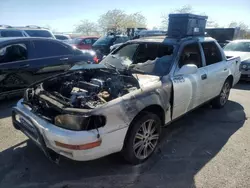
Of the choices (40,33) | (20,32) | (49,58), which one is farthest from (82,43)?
(49,58)

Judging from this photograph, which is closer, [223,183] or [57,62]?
[223,183]

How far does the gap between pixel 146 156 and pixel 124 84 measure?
1.02m

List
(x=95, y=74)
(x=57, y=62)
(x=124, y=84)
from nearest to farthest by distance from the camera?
(x=124, y=84), (x=95, y=74), (x=57, y=62)

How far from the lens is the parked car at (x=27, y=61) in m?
4.99

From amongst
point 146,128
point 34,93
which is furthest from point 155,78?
point 34,93

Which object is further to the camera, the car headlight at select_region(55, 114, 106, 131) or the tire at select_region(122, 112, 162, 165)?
the tire at select_region(122, 112, 162, 165)

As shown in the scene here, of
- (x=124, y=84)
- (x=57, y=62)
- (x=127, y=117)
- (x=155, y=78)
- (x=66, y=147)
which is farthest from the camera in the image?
(x=57, y=62)

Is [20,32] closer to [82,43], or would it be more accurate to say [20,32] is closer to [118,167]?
[82,43]

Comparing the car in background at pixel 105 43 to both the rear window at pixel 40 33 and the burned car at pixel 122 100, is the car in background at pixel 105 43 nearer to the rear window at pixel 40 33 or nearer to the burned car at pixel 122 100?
the rear window at pixel 40 33

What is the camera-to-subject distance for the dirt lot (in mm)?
2639

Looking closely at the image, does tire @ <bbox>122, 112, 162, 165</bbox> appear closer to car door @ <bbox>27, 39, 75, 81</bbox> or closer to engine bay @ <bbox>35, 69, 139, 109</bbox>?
engine bay @ <bbox>35, 69, 139, 109</bbox>

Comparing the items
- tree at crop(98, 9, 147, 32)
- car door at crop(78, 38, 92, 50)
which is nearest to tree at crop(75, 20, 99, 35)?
tree at crop(98, 9, 147, 32)

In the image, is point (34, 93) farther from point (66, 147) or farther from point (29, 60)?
point (29, 60)

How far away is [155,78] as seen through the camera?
10.5ft
